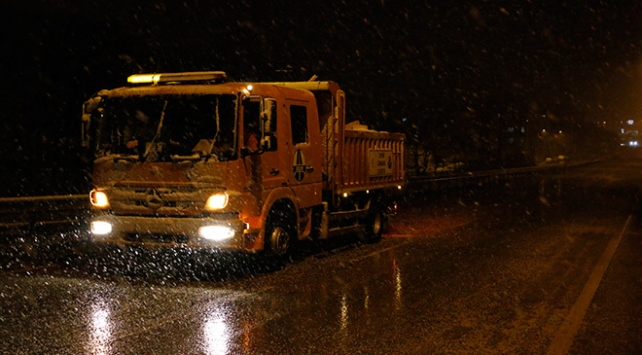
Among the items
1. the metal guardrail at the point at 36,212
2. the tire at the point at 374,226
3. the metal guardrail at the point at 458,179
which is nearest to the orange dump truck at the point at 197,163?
the tire at the point at 374,226

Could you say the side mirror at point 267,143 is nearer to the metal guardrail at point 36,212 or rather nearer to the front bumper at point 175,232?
the front bumper at point 175,232

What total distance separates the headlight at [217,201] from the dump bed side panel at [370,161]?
10.6 ft

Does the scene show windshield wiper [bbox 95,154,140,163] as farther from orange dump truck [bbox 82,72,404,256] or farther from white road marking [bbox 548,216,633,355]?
white road marking [bbox 548,216,633,355]

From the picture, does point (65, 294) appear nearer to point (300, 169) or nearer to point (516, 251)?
point (300, 169)

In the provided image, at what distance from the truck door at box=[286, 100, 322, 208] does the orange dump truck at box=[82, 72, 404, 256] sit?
30 mm

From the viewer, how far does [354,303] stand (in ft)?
25.7

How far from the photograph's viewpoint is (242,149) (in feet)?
30.0

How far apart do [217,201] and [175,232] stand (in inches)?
27.3

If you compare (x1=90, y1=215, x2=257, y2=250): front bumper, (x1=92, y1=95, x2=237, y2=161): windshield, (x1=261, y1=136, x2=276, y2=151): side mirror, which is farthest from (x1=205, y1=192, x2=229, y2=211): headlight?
(x1=261, y1=136, x2=276, y2=151): side mirror

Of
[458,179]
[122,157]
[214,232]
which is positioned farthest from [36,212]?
[458,179]

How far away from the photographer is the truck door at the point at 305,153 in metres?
10.5

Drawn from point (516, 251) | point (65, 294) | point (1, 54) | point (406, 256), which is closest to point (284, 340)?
point (65, 294)

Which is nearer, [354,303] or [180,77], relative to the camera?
[354,303]

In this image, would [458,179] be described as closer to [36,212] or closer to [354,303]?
[36,212]
